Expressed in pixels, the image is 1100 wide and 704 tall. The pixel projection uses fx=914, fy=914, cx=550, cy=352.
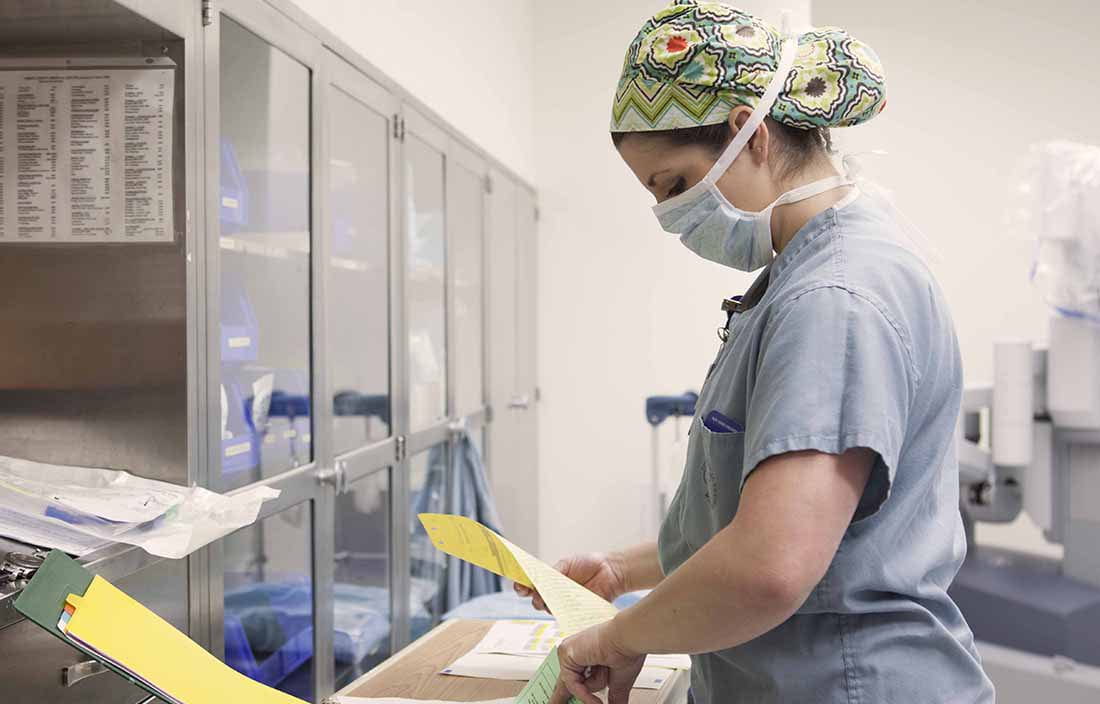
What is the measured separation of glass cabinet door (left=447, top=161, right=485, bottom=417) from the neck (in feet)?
5.95

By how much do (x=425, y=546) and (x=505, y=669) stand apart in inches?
51.2

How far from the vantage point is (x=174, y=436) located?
1.30 m

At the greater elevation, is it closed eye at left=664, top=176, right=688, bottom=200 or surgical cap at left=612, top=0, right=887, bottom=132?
surgical cap at left=612, top=0, right=887, bottom=132

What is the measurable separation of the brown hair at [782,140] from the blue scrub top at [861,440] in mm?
76

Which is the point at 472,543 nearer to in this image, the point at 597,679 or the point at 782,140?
the point at 597,679

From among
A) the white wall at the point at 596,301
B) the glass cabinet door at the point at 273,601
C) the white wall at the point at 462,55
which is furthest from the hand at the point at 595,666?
the white wall at the point at 596,301

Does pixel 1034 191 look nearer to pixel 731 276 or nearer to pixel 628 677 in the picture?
pixel 731 276

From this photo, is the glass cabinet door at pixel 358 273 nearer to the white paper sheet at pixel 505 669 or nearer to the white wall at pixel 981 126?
the white paper sheet at pixel 505 669

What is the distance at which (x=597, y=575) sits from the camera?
1322 millimetres

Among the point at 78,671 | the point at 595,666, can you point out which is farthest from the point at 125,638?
the point at 595,666

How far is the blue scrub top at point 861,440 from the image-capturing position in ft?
2.70

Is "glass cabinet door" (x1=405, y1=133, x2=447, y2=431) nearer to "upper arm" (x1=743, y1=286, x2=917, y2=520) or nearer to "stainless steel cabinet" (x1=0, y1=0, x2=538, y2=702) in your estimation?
"stainless steel cabinet" (x1=0, y1=0, x2=538, y2=702)

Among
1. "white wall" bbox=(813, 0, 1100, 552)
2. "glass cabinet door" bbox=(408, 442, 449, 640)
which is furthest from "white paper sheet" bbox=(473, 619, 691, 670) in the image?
"white wall" bbox=(813, 0, 1100, 552)

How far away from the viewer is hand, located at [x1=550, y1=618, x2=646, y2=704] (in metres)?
0.93
